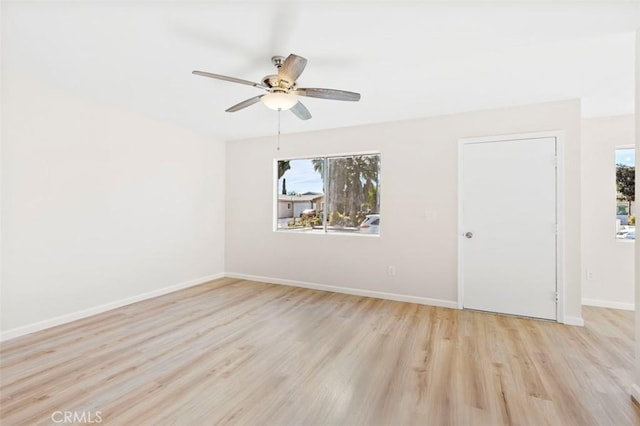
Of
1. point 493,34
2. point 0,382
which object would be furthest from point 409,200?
point 0,382

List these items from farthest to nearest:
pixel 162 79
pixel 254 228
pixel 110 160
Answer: pixel 254 228 → pixel 110 160 → pixel 162 79

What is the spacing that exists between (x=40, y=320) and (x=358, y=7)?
13.4 ft

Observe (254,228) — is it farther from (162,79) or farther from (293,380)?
(293,380)

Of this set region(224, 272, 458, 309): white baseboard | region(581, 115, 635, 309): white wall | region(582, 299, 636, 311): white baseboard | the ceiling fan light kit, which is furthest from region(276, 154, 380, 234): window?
region(582, 299, 636, 311): white baseboard

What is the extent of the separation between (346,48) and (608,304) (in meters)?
4.51

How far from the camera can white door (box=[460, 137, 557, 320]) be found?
323 centimetres

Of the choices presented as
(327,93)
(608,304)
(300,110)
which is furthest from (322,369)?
(608,304)

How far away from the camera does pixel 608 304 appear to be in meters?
3.66

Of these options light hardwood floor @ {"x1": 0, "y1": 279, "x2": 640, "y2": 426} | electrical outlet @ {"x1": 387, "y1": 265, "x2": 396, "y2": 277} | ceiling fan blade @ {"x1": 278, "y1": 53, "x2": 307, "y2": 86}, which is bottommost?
light hardwood floor @ {"x1": 0, "y1": 279, "x2": 640, "y2": 426}

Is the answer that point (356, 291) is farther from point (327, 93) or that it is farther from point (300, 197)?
point (327, 93)

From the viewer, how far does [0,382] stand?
2.02 metres

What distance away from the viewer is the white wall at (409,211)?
3.18 m

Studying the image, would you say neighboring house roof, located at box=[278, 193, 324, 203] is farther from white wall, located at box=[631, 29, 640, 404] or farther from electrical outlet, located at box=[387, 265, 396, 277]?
white wall, located at box=[631, 29, 640, 404]

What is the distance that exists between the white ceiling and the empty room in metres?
→ 0.02
